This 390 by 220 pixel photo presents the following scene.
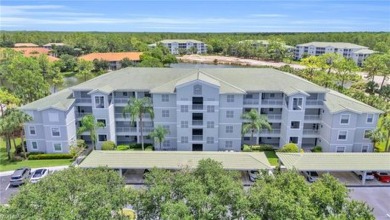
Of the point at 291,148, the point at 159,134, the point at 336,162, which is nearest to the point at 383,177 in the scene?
the point at 336,162

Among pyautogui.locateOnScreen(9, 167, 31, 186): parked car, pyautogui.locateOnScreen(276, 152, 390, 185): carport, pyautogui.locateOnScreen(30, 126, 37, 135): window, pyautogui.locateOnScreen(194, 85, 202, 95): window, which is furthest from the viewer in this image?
pyautogui.locateOnScreen(30, 126, 37, 135): window

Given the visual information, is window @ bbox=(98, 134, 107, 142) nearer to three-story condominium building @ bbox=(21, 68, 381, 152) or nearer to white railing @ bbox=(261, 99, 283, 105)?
three-story condominium building @ bbox=(21, 68, 381, 152)

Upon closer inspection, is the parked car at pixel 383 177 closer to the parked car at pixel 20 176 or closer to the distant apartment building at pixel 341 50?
the parked car at pixel 20 176

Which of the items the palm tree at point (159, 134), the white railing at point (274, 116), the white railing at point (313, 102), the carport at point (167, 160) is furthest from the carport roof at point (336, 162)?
the palm tree at point (159, 134)

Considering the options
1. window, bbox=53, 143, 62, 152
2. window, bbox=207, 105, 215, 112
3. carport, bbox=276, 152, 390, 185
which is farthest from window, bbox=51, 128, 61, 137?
carport, bbox=276, 152, 390, 185

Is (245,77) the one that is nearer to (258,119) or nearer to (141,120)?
(258,119)

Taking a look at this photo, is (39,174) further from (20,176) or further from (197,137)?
(197,137)

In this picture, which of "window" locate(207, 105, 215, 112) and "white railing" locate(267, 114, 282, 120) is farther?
"white railing" locate(267, 114, 282, 120)
